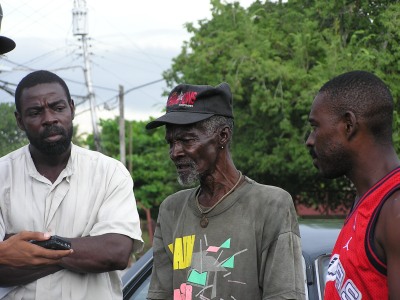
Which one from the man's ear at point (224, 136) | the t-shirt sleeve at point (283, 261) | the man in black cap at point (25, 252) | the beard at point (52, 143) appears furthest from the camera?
the beard at point (52, 143)

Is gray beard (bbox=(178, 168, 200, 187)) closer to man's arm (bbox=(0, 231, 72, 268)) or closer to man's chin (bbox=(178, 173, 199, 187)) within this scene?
man's chin (bbox=(178, 173, 199, 187))

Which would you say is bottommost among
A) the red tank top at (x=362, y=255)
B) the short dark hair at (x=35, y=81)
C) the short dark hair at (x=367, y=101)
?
the red tank top at (x=362, y=255)

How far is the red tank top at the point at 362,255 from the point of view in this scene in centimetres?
256

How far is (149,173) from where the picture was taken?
140 feet

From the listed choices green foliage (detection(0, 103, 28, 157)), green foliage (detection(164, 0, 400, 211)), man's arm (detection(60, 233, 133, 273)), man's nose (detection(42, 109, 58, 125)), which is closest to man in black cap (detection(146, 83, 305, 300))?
man's arm (detection(60, 233, 133, 273))

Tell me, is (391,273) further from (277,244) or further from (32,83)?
(32,83)

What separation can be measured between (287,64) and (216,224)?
597 inches

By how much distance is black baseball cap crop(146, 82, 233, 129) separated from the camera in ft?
11.6

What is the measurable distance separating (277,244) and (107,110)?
29.1 metres

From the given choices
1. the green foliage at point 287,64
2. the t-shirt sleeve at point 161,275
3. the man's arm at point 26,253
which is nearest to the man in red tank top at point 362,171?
the t-shirt sleeve at point 161,275

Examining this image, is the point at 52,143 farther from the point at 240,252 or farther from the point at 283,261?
the point at 283,261

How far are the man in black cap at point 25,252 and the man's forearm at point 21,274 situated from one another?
7cm

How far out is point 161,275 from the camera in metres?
3.57

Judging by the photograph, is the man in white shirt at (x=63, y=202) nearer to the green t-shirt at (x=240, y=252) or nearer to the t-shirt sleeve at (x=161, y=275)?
the t-shirt sleeve at (x=161, y=275)
